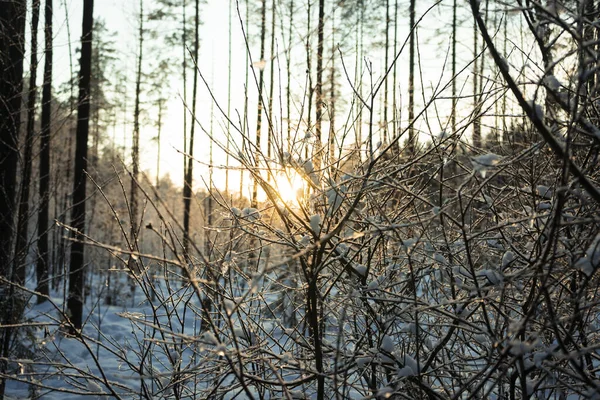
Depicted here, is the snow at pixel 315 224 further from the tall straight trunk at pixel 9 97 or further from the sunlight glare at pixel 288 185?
the tall straight trunk at pixel 9 97

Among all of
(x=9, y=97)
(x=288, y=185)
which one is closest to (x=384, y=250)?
(x=288, y=185)

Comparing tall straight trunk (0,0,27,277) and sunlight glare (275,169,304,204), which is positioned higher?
tall straight trunk (0,0,27,277)

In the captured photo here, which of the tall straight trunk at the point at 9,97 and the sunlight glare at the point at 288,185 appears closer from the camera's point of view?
the sunlight glare at the point at 288,185

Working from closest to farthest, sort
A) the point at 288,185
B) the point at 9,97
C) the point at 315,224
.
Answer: the point at 315,224 < the point at 288,185 < the point at 9,97

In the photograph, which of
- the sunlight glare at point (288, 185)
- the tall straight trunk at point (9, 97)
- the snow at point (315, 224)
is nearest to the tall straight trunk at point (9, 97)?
the tall straight trunk at point (9, 97)

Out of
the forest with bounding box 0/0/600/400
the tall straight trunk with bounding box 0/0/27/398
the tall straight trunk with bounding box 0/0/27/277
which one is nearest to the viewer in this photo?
the forest with bounding box 0/0/600/400

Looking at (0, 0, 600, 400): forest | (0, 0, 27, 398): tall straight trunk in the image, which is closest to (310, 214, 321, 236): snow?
(0, 0, 600, 400): forest

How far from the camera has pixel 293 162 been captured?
79.7 inches

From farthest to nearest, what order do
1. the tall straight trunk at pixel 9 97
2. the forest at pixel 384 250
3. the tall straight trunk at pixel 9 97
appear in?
the tall straight trunk at pixel 9 97, the tall straight trunk at pixel 9 97, the forest at pixel 384 250

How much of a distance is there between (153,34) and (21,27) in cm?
1109

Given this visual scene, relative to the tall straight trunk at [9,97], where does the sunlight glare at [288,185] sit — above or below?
below

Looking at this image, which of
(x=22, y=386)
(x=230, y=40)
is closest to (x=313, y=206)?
(x=22, y=386)

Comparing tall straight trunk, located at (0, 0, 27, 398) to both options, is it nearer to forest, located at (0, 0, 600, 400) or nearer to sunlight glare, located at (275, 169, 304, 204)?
forest, located at (0, 0, 600, 400)

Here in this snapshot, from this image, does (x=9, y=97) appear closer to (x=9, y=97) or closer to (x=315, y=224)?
(x=9, y=97)
